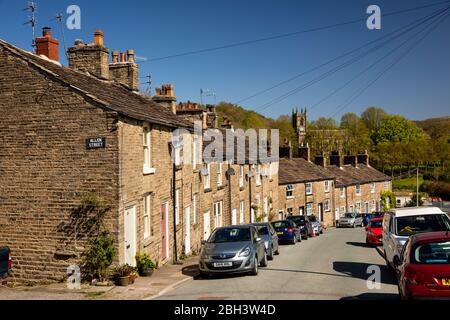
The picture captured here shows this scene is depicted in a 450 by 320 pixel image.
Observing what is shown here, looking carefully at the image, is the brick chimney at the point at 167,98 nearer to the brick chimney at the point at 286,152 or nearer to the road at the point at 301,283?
the road at the point at 301,283

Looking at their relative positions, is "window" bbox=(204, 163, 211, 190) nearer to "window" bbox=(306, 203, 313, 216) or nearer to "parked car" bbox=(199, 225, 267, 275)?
"parked car" bbox=(199, 225, 267, 275)

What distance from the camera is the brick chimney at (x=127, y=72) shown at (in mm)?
23109

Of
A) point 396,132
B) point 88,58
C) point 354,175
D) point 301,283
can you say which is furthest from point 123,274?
point 396,132

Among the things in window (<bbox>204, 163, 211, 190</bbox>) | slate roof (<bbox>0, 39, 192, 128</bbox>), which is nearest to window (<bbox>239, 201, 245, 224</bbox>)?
window (<bbox>204, 163, 211, 190</bbox>)

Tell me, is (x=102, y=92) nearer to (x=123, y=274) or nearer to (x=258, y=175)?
(x=123, y=274)

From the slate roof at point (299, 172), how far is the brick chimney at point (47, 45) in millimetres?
29669

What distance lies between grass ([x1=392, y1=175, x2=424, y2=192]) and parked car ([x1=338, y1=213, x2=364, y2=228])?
40.0m

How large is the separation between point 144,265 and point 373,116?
131m

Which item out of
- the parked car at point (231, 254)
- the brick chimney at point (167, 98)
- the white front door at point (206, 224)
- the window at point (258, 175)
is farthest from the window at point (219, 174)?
the parked car at point (231, 254)

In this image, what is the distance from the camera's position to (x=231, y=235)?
58.0ft

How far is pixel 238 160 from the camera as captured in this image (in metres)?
33.3
